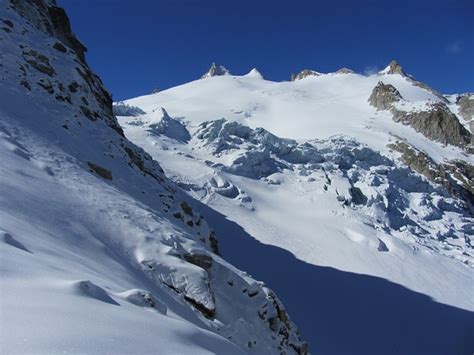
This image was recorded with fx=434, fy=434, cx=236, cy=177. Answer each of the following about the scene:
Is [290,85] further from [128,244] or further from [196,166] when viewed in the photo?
[128,244]

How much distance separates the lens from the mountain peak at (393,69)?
387 feet

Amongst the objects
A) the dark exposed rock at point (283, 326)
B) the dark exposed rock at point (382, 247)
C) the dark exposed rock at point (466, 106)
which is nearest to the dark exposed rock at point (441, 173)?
the dark exposed rock at point (382, 247)

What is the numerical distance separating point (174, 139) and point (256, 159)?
9.61 metres

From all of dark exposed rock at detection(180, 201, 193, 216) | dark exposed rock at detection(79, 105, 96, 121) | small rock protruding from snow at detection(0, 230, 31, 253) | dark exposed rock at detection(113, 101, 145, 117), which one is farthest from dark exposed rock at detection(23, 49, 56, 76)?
dark exposed rock at detection(113, 101, 145, 117)

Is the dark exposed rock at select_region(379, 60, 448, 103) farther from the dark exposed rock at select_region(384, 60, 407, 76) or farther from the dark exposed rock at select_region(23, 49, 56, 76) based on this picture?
the dark exposed rock at select_region(23, 49, 56, 76)

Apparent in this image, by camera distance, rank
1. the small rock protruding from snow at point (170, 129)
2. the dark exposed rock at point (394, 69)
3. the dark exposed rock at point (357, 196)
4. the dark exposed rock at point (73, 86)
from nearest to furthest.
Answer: the dark exposed rock at point (73, 86) < the dark exposed rock at point (357, 196) < the small rock protruding from snow at point (170, 129) < the dark exposed rock at point (394, 69)

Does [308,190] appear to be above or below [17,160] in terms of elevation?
above

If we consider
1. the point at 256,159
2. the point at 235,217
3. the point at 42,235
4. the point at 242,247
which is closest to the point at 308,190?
the point at 256,159

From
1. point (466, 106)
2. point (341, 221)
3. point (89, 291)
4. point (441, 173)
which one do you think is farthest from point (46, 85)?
point (466, 106)

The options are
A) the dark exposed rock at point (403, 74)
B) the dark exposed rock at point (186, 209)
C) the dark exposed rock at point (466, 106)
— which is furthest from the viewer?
the dark exposed rock at point (403, 74)

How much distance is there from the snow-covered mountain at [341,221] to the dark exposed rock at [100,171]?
1644 cm

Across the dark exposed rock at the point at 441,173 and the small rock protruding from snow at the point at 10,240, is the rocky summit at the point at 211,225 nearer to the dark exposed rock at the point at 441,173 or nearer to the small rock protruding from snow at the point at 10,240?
the small rock protruding from snow at the point at 10,240

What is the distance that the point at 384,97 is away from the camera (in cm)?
8344

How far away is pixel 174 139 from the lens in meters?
47.6
